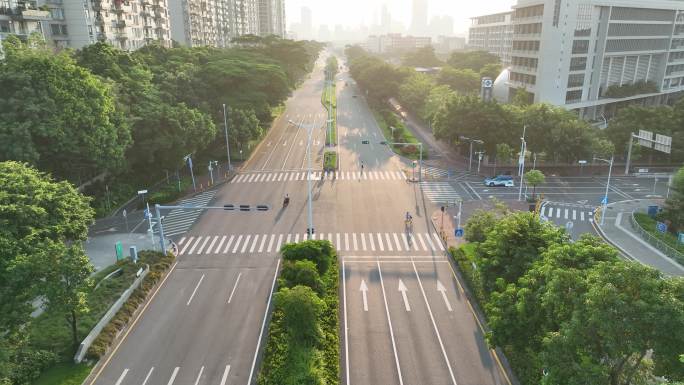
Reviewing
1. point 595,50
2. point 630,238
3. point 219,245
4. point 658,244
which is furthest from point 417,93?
point 219,245

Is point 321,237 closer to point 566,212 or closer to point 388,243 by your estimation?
point 388,243

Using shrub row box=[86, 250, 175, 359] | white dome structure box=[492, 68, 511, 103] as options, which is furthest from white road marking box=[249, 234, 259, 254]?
white dome structure box=[492, 68, 511, 103]

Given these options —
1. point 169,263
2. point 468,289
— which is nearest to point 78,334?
point 169,263

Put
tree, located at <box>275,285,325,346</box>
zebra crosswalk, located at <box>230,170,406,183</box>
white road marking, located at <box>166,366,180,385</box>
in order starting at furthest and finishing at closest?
1. zebra crosswalk, located at <box>230,170,406,183</box>
2. white road marking, located at <box>166,366,180,385</box>
3. tree, located at <box>275,285,325,346</box>

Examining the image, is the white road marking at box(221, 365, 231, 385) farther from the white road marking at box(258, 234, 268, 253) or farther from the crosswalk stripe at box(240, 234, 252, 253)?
the crosswalk stripe at box(240, 234, 252, 253)

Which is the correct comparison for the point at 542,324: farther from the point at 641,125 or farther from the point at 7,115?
the point at 641,125

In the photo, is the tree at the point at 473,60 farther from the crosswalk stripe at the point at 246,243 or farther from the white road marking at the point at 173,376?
the white road marking at the point at 173,376
